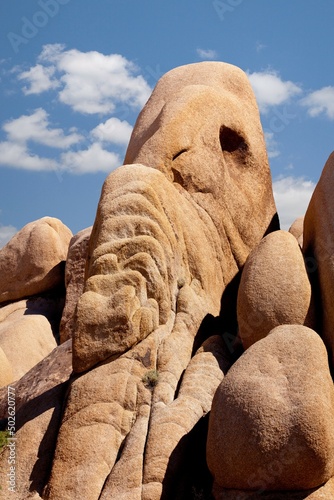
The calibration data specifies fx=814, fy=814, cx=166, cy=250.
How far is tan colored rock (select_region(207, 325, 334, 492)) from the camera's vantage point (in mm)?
7590

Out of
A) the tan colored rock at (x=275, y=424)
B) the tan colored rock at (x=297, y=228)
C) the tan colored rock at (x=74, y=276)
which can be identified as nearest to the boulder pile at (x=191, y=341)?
the tan colored rock at (x=275, y=424)

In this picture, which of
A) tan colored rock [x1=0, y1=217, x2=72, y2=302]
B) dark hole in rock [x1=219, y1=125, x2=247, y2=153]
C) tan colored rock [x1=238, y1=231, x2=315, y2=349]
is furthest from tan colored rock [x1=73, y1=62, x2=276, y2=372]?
tan colored rock [x1=0, y1=217, x2=72, y2=302]

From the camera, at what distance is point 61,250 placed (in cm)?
2014

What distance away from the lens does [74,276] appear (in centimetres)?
1816

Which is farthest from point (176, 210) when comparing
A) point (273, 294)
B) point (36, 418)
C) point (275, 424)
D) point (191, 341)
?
point (275, 424)

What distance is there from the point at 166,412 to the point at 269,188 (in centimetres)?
628

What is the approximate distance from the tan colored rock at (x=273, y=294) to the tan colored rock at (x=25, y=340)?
727 cm

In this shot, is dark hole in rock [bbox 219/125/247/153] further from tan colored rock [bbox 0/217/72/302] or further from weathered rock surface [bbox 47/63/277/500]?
tan colored rock [bbox 0/217/72/302]

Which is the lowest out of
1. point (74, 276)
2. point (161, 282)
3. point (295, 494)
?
point (295, 494)

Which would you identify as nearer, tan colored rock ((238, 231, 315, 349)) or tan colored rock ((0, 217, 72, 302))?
tan colored rock ((238, 231, 315, 349))

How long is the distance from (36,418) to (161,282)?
7.53 ft

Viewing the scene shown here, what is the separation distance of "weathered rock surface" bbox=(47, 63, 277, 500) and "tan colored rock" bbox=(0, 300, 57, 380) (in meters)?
5.23

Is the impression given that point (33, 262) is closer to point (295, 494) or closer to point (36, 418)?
point (36, 418)

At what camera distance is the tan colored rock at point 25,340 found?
54.9ft
